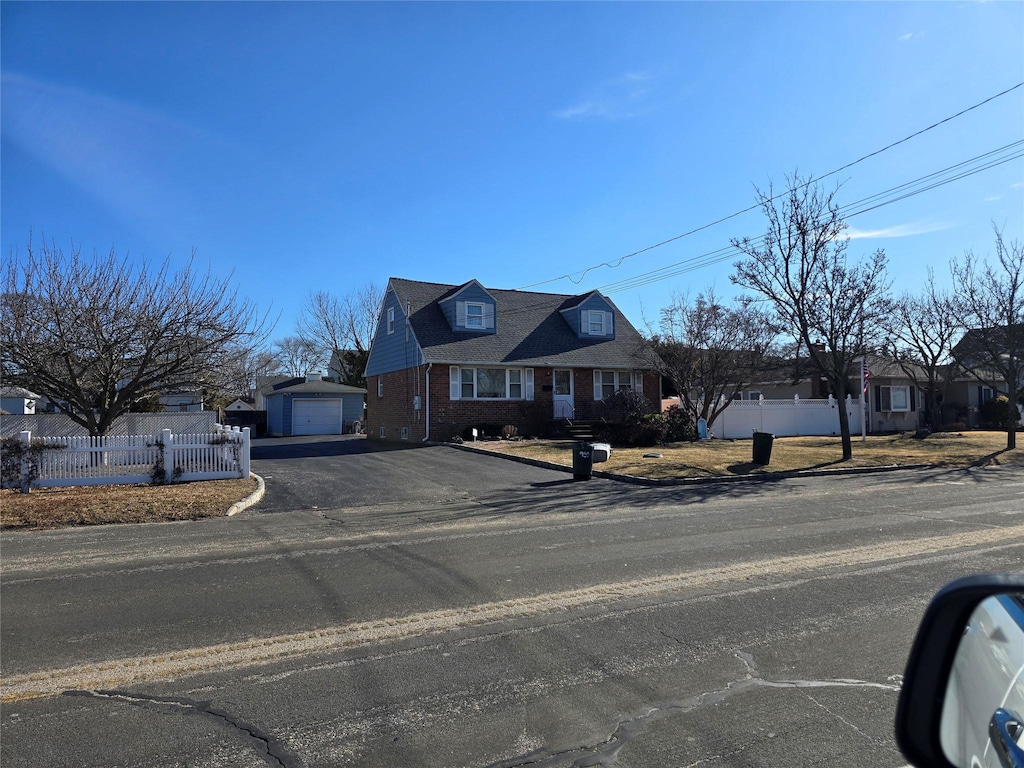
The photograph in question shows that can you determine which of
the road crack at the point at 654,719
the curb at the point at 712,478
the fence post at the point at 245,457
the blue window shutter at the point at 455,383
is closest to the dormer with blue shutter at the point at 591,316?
the blue window shutter at the point at 455,383

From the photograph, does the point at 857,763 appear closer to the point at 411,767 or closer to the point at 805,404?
the point at 411,767

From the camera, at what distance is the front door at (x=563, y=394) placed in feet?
97.2

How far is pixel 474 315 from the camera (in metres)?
30.0

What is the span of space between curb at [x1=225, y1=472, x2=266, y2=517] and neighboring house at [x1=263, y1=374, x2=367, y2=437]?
27.9 meters

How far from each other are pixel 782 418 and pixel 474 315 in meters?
15.4

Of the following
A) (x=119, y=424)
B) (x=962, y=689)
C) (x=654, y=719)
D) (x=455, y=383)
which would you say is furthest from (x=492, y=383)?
(x=962, y=689)

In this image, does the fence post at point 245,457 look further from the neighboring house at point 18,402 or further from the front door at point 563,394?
the neighboring house at point 18,402

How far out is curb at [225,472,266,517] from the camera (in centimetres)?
1247

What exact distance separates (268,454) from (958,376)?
127 ft

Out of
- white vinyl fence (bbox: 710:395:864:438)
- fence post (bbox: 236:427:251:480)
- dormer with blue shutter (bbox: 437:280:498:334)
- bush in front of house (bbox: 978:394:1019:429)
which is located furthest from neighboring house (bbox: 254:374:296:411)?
bush in front of house (bbox: 978:394:1019:429)

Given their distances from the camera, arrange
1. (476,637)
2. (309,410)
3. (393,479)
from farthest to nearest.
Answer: (309,410) < (393,479) < (476,637)

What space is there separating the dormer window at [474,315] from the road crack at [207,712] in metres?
25.9

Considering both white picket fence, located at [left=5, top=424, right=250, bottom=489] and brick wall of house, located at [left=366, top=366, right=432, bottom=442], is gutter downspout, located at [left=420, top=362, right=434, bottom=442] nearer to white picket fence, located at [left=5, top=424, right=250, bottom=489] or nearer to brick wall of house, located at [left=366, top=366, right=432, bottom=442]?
brick wall of house, located at [left=366, top=366, right=432, bottom=442]

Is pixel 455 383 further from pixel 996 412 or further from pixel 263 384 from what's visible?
pixel 263 384
